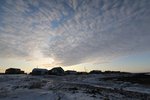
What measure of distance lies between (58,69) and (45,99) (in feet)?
221

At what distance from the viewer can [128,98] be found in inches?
404

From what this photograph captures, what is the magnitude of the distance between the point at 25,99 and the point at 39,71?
68.8 m

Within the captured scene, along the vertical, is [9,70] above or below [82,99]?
above

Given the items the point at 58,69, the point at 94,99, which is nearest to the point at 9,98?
the point at 94,99

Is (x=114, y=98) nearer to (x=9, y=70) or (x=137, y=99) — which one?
(x=137, y=99)

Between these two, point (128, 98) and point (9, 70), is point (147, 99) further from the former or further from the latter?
point (9, 70)

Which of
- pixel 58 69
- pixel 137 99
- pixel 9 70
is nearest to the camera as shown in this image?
pixel 137 99

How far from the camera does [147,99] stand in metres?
9.98

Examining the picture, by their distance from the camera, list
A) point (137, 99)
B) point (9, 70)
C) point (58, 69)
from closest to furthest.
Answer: point (137, 99), point (58, 69), point (9, 70)

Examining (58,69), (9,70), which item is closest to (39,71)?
(58,69)

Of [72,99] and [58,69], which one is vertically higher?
[58,69]

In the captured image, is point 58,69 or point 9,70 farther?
point 9,70

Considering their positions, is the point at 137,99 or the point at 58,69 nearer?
the point at 137,99

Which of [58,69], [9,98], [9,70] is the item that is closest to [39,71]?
[58,69]
